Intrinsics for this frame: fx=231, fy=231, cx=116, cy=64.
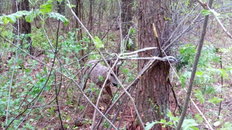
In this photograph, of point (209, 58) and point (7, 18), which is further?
point (209, 58)

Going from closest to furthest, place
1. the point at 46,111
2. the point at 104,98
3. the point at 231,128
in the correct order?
the point at 231,128
the point at 46,111
the point at 104,98

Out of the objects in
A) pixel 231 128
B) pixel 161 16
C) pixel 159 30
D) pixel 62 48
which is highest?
pixel 161 16

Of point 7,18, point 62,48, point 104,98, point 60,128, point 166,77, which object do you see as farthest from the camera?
point 104,98

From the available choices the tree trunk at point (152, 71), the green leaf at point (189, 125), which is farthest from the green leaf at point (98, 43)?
the tree trunk at point (152, 71)

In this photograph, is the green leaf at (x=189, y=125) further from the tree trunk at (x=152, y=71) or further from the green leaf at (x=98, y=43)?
the tree trunk at (x=152, y=71)

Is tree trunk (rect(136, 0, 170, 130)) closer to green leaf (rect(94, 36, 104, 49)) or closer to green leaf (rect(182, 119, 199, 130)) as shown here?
green leaf (rect(94, 36, 104, 49))

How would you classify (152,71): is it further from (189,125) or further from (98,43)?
(189,125)

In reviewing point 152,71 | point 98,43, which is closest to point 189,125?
point 98,43

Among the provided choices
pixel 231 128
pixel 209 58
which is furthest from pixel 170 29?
pixel 231 128

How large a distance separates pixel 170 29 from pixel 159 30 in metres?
0.15

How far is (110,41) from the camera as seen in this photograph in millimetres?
9773

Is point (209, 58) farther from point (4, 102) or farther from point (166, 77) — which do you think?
point (4, 102)

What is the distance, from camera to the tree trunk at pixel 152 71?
3.16 m

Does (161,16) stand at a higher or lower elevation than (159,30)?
higher
